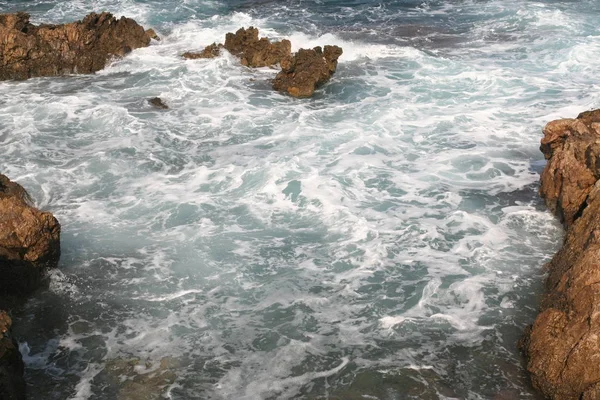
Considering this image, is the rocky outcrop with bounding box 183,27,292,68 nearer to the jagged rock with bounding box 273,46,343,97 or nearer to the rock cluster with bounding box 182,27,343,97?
the rock cluster with bounding box 182,27,343,97

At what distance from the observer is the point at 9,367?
770 cm

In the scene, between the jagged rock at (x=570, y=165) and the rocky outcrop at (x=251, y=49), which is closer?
the jagged rock at (x=570, y=165)

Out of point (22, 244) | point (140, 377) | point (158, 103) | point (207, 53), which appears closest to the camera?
point (140, 377)

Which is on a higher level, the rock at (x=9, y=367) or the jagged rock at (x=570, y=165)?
the jagged rock at (x=570, y=165)

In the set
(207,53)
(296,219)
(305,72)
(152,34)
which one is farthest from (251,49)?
(296,219)

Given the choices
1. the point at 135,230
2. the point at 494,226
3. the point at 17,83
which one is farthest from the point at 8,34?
the point at 494,226

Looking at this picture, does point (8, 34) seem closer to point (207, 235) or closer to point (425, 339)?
point (207, 235)

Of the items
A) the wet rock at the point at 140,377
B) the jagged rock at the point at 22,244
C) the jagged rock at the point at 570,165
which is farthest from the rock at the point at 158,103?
the wet rock at the point at 140,377

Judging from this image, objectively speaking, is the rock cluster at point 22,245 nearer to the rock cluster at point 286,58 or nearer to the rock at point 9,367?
the rock at point 9,367

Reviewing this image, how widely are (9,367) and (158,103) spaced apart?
37.5 ft

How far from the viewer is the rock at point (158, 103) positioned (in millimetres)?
18109

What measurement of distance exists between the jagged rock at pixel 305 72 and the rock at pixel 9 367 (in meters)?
12.3

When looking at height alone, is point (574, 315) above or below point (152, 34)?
below

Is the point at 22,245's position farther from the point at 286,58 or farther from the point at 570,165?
the point at 286,58
